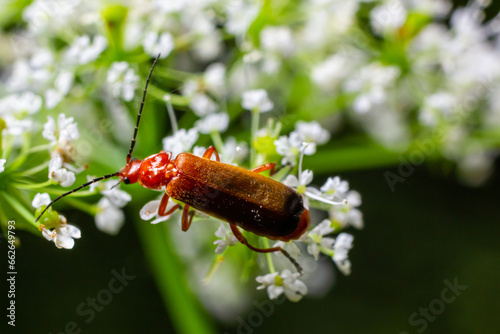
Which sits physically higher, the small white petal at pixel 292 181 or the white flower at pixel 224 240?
the small white petal at pixel 292 181

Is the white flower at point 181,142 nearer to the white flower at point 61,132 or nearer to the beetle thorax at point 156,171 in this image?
the beetle thorax at point 156,171

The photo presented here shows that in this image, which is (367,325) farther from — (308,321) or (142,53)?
(142,53)

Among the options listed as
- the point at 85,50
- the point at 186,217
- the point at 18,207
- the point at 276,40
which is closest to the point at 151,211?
the point at 186,217

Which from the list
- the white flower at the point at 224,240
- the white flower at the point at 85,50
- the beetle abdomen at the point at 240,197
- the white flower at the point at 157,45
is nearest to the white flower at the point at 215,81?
the white flower at the point at 157,45

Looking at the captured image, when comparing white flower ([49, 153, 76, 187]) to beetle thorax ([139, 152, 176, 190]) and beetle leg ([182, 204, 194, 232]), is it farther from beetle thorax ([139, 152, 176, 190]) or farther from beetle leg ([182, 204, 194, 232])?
beetle leg ([182, 204, 194, 232])

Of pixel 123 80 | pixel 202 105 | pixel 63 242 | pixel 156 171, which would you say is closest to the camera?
pixel 63 242

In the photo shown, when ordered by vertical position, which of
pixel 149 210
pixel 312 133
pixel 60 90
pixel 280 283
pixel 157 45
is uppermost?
pixel 157 45

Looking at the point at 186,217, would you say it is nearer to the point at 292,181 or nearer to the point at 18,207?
the point at 292,181
